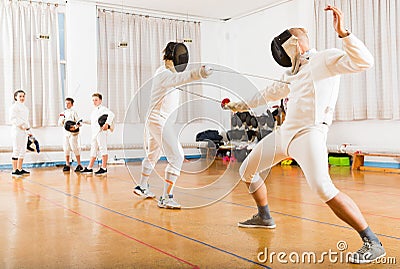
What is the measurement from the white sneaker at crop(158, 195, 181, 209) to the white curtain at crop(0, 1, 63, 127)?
Answer: 568 cm

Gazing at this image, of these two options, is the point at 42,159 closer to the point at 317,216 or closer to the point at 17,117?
the point at 17,117

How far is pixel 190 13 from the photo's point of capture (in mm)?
10484

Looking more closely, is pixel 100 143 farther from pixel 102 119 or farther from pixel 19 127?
pixel 19 127

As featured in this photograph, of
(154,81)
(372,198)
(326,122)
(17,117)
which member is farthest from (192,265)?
(17,117)

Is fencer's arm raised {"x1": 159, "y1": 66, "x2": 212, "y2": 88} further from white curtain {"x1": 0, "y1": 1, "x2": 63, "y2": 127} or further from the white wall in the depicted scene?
white curtain {"x1": 0, "y1": 1, "x2": 63, "y2": 127}

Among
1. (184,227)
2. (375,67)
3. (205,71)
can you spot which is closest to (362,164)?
(375,67)

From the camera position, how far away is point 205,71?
10.6 ft

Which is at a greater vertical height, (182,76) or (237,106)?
(182,76)

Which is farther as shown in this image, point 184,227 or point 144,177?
point 144,177

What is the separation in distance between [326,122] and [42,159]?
7.68m

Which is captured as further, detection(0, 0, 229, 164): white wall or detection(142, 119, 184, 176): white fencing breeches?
detection(0, 0, 229, 164): white wall

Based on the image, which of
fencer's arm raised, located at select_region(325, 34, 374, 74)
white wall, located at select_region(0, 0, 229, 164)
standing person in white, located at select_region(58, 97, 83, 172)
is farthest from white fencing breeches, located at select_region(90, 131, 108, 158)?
fencer's arm raised, located at select_region(325, 34, 374, 74)

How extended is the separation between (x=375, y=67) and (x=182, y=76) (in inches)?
194

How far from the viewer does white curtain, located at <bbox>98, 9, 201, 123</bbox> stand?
961 cm
